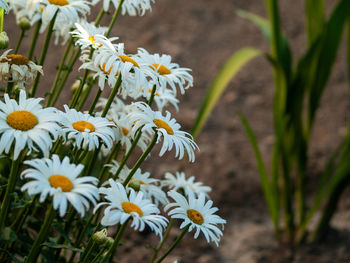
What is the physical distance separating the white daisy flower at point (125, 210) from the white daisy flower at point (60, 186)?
45mm

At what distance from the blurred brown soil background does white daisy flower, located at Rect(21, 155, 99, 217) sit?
2.96ft

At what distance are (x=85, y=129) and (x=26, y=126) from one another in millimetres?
95

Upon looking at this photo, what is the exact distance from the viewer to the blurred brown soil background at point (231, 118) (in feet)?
6.19

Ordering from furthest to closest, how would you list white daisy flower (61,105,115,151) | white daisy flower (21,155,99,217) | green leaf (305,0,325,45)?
green leaf (305,0,325,45) < white daisy flower (61,105,115,151) < white daisy flower (21,155,99,217)

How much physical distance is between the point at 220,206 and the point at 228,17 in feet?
4.89

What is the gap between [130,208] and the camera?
77 cm

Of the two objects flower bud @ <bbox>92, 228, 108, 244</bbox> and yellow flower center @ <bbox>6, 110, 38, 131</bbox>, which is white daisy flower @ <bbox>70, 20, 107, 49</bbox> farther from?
flower bud @ <bbox>92, 228, 108, 244</bbox>

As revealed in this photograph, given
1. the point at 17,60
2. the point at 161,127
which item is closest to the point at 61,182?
the point at 161,127

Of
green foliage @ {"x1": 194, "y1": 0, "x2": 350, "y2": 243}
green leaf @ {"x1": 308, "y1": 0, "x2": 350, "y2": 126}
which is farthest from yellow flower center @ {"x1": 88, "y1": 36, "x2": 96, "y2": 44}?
green leaf @ {"x1": 308, "y1": 0, "x2": 350, "y2": 126}

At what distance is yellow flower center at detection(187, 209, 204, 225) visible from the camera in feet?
2.80

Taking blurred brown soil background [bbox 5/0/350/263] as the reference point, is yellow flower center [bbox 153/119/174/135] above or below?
below

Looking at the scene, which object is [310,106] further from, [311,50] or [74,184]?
[74,184]

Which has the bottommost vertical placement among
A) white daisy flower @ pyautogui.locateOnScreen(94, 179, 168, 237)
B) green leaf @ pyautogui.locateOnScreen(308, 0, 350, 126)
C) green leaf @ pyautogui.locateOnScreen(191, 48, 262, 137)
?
white daisy flower @ pyautogui.locateOnScreen(94, 179, 168, 237)

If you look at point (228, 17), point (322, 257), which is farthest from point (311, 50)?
point (228, 17)
